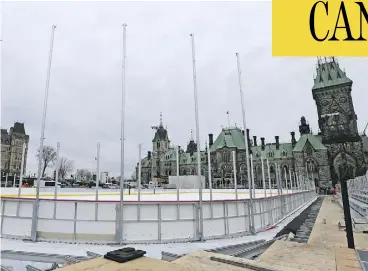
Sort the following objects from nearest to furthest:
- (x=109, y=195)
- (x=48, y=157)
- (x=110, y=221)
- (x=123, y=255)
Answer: (x=123, y=255) < (x=110, y=221) < (x=109, y=195) < (x=48, y=157)

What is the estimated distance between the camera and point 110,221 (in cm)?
782

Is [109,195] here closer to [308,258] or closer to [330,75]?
[308,258]

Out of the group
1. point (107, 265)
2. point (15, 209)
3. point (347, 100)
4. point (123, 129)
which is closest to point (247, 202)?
point (123, 129)

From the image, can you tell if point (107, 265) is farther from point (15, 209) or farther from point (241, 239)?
point (15, 209)

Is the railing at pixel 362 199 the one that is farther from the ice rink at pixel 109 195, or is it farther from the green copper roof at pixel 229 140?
the green copper roof at pixel 229 140

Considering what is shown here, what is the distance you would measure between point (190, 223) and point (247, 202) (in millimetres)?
2735

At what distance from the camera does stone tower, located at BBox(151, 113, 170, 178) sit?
99188 millimetres

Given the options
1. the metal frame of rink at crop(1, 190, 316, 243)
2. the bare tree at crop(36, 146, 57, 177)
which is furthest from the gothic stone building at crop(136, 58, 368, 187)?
the metal frame of rink at crop(1, 190, 316, 243)

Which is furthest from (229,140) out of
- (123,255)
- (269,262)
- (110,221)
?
(123,255)

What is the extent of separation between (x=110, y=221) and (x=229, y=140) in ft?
274

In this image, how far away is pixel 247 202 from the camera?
9695 mm

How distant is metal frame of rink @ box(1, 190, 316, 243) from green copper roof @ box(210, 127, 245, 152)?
265 feet

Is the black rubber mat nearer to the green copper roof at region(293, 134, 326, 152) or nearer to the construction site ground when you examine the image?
the construction site ground

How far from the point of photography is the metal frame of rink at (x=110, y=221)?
25.7ft
